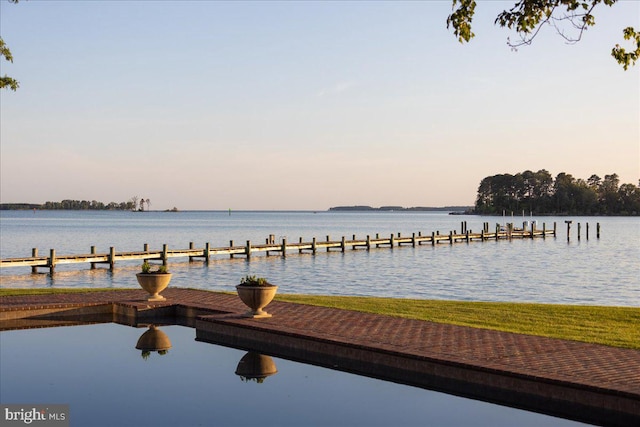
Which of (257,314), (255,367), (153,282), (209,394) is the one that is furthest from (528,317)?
(209,394)

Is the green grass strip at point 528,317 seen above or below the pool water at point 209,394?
below

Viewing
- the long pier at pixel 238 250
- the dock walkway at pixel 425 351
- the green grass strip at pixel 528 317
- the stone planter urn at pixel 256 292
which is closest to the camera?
the dock walkway at pixel 425 351

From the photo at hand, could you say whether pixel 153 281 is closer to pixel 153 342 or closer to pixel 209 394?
pixel 153 342

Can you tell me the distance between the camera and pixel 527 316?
19266 millimetres

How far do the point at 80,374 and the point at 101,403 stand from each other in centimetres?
214

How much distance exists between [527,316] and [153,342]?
10.2 m

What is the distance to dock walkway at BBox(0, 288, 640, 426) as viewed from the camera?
10031mm

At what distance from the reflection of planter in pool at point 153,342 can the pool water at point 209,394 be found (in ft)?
0.56

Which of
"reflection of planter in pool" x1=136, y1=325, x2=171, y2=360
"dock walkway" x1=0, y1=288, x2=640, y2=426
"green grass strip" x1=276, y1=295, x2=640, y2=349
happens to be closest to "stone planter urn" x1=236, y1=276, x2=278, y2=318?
"dock walkway" x1=0, y1=288, x2=640, y2=426

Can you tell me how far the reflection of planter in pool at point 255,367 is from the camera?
12.1 metres

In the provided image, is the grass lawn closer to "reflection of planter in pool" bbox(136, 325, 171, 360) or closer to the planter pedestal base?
the planter pedestal base

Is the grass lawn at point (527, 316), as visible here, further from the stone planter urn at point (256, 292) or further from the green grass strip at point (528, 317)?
the stone planter urn at point (256, 292)

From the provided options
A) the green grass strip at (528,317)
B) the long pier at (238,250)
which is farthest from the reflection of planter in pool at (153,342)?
the long pier at (238,250)

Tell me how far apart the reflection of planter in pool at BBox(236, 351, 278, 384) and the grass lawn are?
5.77 m
